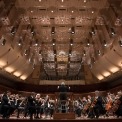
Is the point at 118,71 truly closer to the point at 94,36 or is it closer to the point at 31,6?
the point at 94,36

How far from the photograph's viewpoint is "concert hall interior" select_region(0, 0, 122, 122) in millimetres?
12000

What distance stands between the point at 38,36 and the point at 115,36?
27.1 ft

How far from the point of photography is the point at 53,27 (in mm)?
21234

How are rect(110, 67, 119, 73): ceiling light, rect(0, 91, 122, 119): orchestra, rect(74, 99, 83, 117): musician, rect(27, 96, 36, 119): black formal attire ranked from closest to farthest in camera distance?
rect(0, 91, 122, 119): orchestra
rect(27, 96, 36, 119): black formal attire
rect(74, 99, 83, 117): musician
rect(110, 67, 119, 73): ceiling light

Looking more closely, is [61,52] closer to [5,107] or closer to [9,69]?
[9,69]

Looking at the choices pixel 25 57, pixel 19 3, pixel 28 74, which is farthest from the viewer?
pixel 28 74

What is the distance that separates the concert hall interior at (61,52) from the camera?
12.0 m

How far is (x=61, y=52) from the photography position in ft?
94.7

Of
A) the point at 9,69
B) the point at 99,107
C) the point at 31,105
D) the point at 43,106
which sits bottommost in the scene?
the point at 99,107

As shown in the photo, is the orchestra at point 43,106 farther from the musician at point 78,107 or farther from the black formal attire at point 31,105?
the musician at point 78,107

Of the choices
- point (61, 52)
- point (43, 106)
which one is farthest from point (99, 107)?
point (61, 52)

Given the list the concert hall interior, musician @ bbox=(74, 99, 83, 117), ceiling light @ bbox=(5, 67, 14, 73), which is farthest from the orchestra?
ceiling light @ bbox=(5, 67, 14, 73)

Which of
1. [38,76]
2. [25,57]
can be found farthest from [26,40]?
[38,76]

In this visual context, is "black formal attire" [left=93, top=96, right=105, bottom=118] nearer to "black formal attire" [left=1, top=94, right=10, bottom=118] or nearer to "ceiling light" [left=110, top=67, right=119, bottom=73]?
"black formal attire" [left=1, top=94, right=10, bottom=118]
